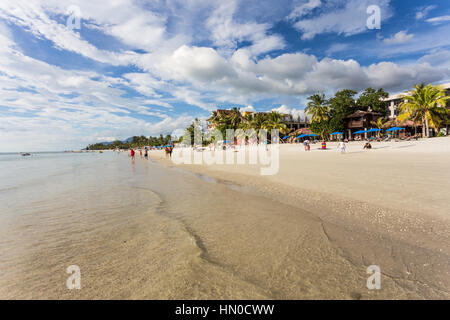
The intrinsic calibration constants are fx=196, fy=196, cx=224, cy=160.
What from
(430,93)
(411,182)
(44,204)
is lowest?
(44,204)

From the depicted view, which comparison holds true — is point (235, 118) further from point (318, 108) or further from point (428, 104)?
point (428, 104)

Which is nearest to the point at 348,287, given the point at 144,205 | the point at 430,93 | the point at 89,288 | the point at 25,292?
the point at 89,288

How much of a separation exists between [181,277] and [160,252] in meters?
1.04

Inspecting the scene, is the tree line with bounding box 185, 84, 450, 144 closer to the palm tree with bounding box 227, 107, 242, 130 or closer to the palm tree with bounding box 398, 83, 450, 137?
the palm tree with bounding box 227, 107, 242, 130

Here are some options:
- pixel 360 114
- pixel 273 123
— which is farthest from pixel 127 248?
pixel 360 114

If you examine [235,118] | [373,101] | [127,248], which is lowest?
[127,248]

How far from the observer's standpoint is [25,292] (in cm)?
282

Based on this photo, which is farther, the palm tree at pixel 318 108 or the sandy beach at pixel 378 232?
the palm tree at pixel 318 108

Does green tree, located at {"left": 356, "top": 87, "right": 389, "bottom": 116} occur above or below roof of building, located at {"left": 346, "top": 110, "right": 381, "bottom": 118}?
above

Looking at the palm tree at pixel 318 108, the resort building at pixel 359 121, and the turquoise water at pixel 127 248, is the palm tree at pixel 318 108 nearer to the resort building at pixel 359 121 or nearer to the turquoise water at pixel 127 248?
the resort building at pixel 359 121

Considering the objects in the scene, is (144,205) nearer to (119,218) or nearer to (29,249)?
(119,218)

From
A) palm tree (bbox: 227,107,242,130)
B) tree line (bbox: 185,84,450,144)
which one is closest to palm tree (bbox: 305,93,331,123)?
tree line (bbox: 185,84,450,144)

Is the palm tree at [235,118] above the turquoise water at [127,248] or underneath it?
above

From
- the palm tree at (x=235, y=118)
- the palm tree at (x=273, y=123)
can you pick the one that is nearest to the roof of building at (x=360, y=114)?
the palm tree at (x=273, y=123)
